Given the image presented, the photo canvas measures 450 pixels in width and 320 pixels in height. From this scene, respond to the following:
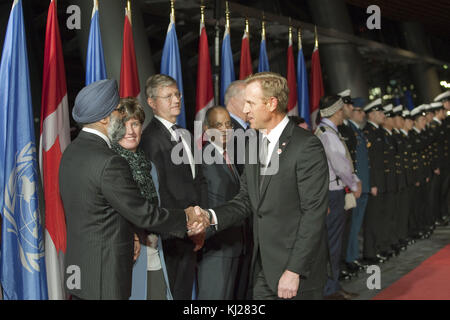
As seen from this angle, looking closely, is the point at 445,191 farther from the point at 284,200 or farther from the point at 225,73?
the point at 284,200

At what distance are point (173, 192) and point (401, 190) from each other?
173 inches

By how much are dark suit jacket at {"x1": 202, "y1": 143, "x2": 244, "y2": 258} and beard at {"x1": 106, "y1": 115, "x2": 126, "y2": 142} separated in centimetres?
86

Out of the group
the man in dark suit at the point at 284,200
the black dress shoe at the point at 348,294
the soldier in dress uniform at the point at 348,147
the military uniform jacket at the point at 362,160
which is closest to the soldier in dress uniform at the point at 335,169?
the black dress shoe at the point at 348,294

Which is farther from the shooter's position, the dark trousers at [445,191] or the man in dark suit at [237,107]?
the dark trousers at [445,191]

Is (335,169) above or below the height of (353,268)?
above

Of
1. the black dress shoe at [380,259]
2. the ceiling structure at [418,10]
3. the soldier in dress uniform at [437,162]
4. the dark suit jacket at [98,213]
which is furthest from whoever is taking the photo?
the ceiling structure at [418,10]

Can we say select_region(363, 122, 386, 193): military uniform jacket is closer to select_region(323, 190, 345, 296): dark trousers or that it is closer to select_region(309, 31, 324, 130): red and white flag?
select_region(309, 31, 324, 130): red and white flag

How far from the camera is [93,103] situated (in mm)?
2447

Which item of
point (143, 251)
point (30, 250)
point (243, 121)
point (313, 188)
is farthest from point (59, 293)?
point (313, 188)

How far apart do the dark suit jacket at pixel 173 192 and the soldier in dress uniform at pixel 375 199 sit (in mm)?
3218

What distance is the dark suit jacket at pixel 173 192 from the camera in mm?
3250

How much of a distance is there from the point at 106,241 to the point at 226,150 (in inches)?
57.8

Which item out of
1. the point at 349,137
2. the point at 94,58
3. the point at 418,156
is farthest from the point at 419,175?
the point at 94,58

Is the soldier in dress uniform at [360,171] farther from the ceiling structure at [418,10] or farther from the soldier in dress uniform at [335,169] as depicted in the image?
the ceiling structure at [418,10]
